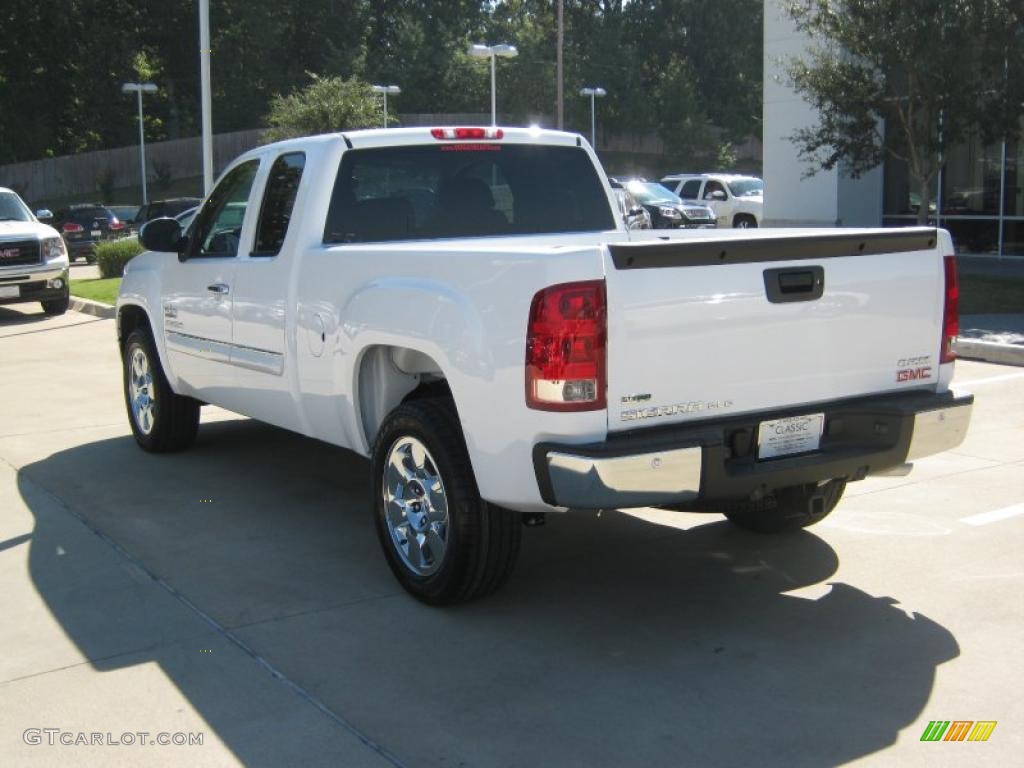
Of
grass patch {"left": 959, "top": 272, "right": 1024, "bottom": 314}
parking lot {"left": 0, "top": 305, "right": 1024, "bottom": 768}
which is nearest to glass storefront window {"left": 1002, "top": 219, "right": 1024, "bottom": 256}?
grass patch {"left": 959, "top": 272, "right": 1024, "bottom": 314}

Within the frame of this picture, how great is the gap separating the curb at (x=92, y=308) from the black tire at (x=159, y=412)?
33.5 feet

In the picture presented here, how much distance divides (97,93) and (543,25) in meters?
29.5

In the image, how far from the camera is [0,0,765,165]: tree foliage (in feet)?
220

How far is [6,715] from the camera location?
4215 millimetres

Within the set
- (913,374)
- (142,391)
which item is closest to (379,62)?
(142,391)

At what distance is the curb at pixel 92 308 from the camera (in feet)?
60.0

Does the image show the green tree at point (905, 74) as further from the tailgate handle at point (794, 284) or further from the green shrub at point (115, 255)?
the tailgate handle at point (794, 284)

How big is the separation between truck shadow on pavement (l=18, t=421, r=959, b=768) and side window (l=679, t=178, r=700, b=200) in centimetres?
2520

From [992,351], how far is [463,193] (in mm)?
7576

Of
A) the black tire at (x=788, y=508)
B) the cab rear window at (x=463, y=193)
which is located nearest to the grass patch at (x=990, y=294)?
the cab rear window at (x=463, y=193)

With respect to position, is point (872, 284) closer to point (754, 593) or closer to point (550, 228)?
point (754, 593)

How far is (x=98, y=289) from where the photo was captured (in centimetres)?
2139

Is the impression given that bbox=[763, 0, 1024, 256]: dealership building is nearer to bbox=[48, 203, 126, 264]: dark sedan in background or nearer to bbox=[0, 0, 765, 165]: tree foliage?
bbox=[48, 203, 126, 264]: dark sedan in background

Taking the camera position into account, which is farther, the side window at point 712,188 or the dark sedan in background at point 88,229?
the dark sedan in background at point 88,229
